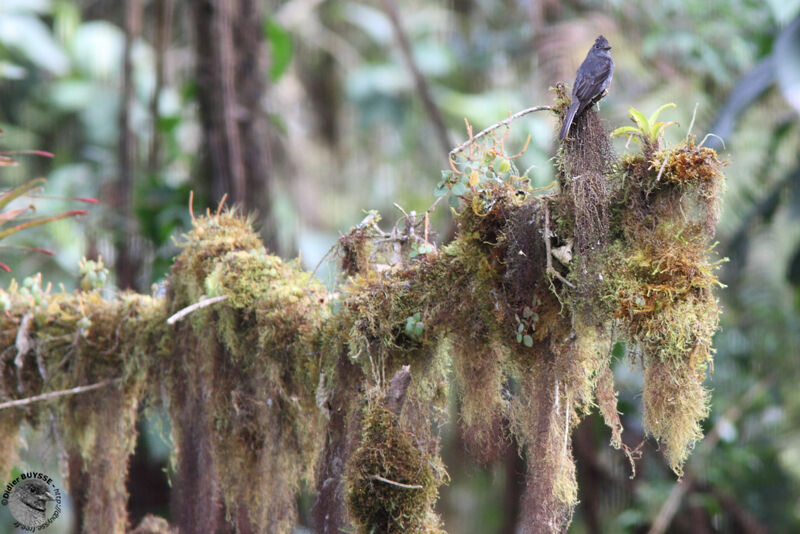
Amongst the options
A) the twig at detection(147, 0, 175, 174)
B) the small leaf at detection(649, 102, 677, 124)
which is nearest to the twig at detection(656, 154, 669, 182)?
the small leaf at detection(649, 102, 677, 124)

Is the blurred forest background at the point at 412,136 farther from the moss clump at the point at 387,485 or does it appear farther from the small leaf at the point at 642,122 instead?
the small leaf at the point at 642,122

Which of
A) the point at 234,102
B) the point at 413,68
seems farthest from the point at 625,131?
the point at 413,68

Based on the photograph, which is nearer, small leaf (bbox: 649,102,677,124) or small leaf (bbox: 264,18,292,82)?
small leaf (bbox: 649,102,677,124)

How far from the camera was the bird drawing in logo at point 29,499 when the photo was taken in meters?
2.53

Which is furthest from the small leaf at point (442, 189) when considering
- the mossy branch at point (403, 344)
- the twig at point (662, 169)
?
the twig at point (662, 169)

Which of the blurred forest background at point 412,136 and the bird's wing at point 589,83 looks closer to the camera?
the bird's wing at point 589,83

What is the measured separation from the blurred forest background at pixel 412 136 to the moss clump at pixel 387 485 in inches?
12.7

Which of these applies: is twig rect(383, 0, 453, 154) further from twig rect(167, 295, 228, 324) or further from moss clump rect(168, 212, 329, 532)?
twig rect(167, 295, 228, 324)

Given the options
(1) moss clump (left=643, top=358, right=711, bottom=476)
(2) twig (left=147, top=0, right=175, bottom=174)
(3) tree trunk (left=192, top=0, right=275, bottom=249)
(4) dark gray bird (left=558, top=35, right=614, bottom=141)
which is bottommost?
(1) moss clump (left=643, top=358, right=711, bottom=476)

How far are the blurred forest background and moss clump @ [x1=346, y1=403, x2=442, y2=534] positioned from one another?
323 mm

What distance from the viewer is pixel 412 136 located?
30.6ft

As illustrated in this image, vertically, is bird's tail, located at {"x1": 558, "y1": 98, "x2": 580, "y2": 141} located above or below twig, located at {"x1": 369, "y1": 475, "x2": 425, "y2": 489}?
above

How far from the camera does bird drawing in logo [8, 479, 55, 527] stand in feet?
8.31

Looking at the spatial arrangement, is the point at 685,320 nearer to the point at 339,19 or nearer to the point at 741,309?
the point at 741,309
